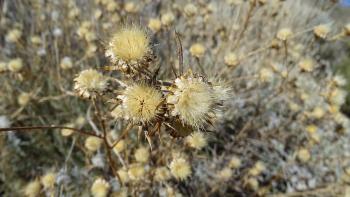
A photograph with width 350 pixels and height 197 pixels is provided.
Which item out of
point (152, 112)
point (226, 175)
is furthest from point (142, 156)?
point (152, 112)

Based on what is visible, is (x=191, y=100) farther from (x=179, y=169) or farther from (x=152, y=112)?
(x=179, y=169)

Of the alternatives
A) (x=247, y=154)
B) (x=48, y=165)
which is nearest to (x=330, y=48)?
(x=247, y=154)

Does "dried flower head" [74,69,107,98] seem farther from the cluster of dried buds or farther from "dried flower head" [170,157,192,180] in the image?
"dried flower head" [170,157,192,180]

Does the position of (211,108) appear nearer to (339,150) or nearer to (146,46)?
(146,46)

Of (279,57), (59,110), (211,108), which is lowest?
(59,110)

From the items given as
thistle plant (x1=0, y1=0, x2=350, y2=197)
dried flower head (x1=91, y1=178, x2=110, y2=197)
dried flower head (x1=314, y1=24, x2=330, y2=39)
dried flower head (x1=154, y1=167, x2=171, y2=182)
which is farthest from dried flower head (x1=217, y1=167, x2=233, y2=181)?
dried flower head (x1=314, y1=24, x2=330, y2=39)
